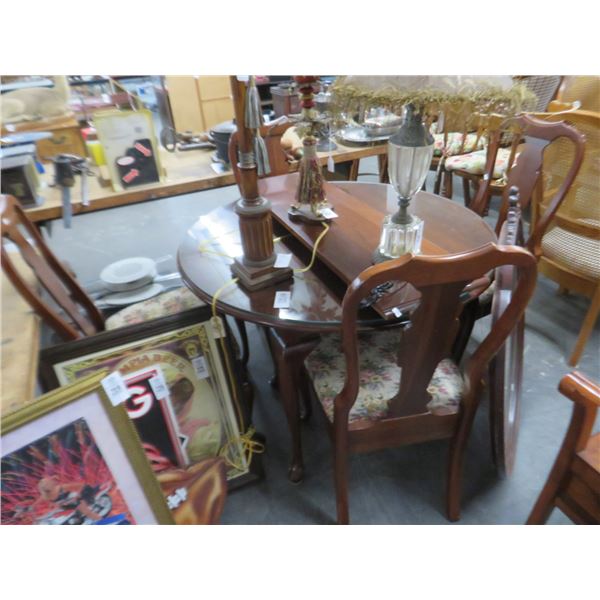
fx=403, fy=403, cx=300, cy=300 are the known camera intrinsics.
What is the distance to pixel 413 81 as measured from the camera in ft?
2.72

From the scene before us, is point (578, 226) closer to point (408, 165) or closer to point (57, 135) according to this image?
point (408, 165)

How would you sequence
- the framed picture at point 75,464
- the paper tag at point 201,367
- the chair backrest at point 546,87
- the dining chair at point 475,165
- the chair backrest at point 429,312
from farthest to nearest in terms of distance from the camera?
the chair backrest at point 546,87 → the dining chair at point 475,165 → the paper tag at point 201,367 → the framed picture at point 75,464 → the chair backrest at point 429,312

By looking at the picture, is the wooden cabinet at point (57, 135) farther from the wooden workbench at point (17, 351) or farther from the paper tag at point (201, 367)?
the paper tag at point (201, 367)

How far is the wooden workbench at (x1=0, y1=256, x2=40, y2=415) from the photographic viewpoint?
85 centimetres

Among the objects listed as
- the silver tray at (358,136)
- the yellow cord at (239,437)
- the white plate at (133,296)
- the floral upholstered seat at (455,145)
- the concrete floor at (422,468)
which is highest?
the silver tray at (358,136)

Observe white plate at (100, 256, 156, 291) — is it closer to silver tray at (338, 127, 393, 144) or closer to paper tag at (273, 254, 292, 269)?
paper tag at (273, 254, 292, 269)

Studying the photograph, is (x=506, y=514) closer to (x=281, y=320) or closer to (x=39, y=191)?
(x=281, y=320)

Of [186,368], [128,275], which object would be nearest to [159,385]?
[186,368]

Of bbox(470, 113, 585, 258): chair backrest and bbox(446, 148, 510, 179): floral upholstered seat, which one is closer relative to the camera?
bbox(470, 113, 585, 258): chair backrest

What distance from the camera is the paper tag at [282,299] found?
103cm

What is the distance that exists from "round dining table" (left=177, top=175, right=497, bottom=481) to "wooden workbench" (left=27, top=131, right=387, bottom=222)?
1.19ft

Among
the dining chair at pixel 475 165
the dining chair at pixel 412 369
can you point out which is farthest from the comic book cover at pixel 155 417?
the dining chair at pixel 475 165

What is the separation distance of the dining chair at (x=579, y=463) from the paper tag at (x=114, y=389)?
895mm

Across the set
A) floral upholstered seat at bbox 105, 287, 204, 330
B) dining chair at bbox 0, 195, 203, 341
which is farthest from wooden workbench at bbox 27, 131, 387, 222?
floral upholstered seat at bbox 105, 287, 204, 330
